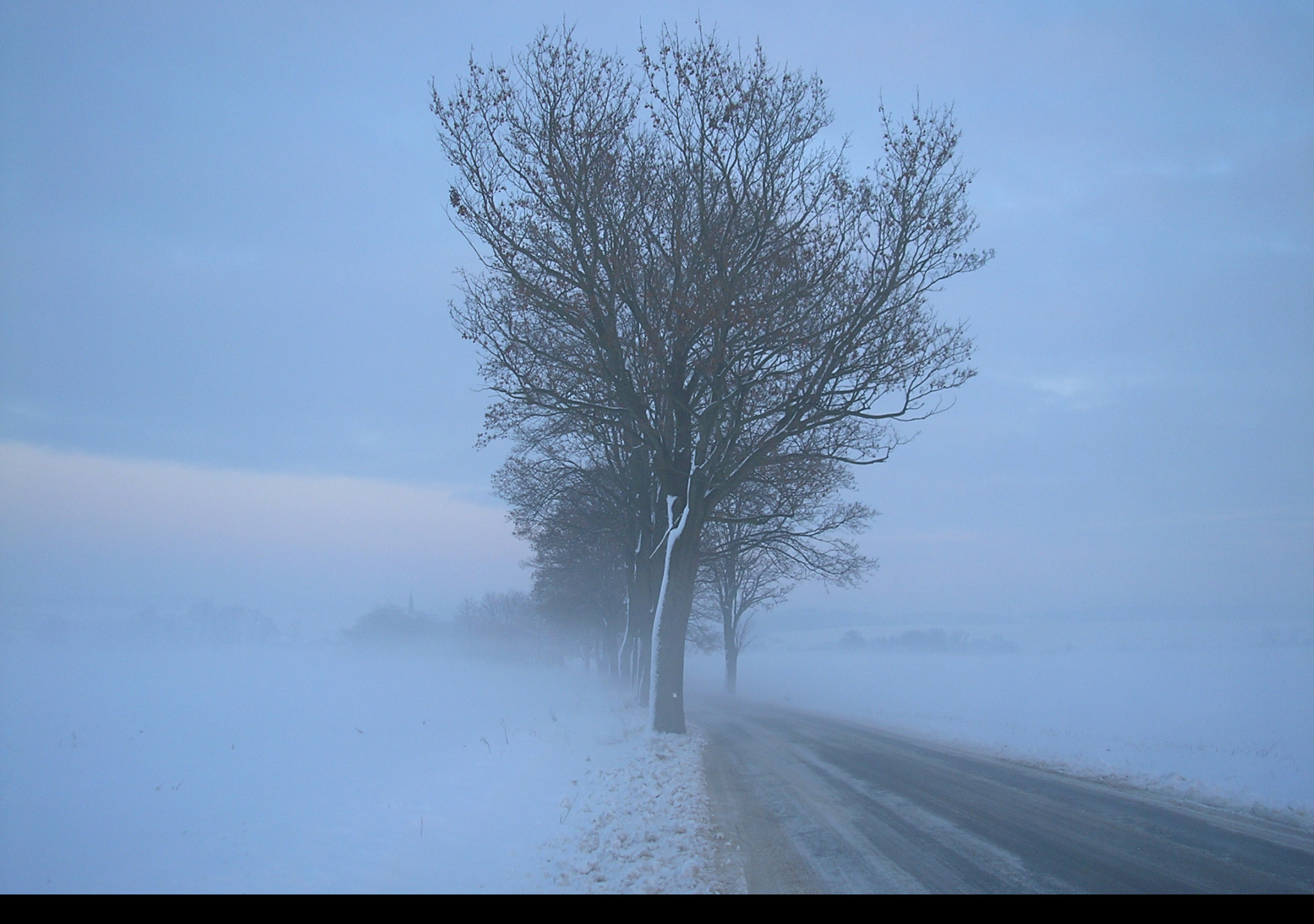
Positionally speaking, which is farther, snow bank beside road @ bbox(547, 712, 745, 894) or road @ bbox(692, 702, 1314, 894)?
snow bank beside road @ bbox(547, 712, 745, 894)

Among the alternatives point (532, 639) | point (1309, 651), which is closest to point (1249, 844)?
point (532, 639)

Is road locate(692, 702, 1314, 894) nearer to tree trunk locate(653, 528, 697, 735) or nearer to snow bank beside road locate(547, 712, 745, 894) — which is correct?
snow bank beside road locate(547, 712, 745, 894)

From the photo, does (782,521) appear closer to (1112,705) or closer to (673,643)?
(673,643)

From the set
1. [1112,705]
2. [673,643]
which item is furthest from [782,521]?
[1112,705]

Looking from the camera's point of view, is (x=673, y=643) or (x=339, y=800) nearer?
(x=339, y=800)

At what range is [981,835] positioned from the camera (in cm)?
709

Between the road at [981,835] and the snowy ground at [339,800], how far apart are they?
83cm

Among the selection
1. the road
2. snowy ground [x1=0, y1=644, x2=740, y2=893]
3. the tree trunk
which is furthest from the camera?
the tree trunk

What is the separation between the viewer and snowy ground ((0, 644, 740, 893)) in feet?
21.8

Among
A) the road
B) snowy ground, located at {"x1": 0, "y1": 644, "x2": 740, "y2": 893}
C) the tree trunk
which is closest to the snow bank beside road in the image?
snowy ground, located at {"x1": 0, "y1": 644, "x2": 740, "y2": 893}

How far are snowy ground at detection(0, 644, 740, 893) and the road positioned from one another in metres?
0.83

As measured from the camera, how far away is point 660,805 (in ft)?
27.9

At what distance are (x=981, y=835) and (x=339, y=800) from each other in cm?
933

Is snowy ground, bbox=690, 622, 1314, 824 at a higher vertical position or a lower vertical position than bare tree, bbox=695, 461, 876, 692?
lower
